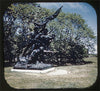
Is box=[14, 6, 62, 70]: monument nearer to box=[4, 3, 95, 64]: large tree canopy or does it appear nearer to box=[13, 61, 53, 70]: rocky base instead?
box=[13, 61, 53, 70]: rocky base

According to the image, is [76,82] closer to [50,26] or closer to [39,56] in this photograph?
[39,56]

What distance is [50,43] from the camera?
188 inches

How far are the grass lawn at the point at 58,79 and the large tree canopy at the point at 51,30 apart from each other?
44 centimetres

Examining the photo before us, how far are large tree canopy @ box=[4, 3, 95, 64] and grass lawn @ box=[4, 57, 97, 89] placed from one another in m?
0.44

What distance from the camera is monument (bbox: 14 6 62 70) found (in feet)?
15.7

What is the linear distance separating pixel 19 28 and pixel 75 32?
166cm

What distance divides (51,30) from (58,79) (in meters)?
1.43

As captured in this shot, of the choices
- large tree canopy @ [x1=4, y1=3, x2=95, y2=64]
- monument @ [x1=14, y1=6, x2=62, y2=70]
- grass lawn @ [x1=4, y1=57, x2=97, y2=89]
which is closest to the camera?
grass lawn @ [x1=4, y1=57, x2=97, y2=89]

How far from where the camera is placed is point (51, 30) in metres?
4.76

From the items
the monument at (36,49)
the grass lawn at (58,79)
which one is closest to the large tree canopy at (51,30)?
the monument at (36,49)

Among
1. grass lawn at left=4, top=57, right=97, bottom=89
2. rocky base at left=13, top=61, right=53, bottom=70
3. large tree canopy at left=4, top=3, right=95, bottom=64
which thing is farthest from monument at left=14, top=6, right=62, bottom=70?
grass lawn at left=4, top=57, right=97, bottom=89

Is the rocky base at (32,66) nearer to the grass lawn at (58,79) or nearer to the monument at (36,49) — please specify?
the monument at (36,49)

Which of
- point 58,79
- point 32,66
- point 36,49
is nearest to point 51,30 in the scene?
point 36,49

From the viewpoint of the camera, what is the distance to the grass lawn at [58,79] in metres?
4.36
